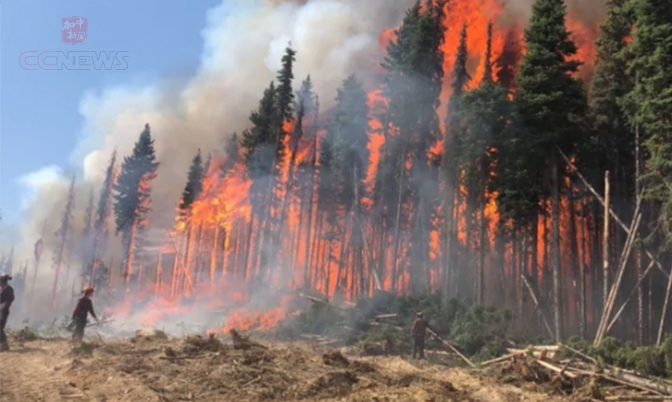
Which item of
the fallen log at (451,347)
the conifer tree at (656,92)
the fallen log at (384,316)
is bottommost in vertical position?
the fallen log at (451,347)

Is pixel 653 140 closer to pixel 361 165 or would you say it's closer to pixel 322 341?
pixel 322 341

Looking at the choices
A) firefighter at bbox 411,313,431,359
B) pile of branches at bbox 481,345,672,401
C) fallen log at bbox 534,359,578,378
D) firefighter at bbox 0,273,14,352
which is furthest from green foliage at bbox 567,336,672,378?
firefighter at bbox 0,273,14,352

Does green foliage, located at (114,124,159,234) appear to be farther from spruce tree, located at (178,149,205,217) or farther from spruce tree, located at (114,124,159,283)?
spruce tree, located at (178,149,205,217)

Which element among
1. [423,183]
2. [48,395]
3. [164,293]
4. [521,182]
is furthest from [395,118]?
[164,293]

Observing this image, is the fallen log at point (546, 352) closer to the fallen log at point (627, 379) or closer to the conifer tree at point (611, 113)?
the fallen log at point (627, 379)

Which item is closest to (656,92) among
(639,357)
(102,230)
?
(639,357)

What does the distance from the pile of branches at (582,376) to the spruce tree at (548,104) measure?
29.4ft

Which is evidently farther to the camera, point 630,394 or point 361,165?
point 361,165

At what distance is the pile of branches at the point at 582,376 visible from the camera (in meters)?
11.7

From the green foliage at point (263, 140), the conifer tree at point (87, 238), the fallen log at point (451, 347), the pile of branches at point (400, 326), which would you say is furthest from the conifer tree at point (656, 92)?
the conifer tree at point (87, 238)

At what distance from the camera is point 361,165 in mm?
42969

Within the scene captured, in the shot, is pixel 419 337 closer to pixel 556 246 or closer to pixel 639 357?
pixel 639 357

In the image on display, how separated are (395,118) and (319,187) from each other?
52.1ft

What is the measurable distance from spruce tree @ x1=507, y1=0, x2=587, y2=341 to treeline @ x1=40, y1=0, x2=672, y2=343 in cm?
8
